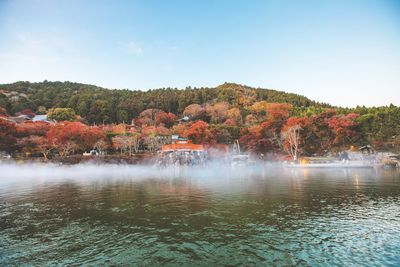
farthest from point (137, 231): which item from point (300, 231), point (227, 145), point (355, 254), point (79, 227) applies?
point (227, 145)

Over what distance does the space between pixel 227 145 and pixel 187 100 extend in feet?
147

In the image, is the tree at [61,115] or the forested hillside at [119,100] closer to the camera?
the tree at [61,115]

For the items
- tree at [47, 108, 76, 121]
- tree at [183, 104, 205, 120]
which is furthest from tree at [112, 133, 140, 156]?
tree at [183, 104, 205, 120]

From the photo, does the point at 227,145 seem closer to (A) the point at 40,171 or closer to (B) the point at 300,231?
(A) the point at 40,171

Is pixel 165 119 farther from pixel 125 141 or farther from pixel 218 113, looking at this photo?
pixel 125 141

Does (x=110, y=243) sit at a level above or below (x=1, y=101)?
below

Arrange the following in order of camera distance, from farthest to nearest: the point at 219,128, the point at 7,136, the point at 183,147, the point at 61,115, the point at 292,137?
the point at 61,115 → the point at 219,128 → the point at 183,147 → the point at 292,137 → the point at 7,136

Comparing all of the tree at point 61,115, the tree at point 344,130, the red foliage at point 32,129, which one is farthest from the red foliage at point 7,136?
the tree at point 344,130

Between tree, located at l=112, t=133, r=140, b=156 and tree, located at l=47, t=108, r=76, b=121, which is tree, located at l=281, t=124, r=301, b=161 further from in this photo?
tree, located at l=47, t=108, r=76, b=121

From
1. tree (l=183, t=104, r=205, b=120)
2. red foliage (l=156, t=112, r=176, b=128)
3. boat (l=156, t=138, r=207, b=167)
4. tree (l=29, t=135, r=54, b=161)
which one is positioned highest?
tree (l=183, t=104, r=205, b=120)

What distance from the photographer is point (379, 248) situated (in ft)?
23.9

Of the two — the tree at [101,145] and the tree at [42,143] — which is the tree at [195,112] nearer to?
the tree at [101,145]

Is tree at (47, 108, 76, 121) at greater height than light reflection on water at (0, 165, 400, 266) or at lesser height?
greater

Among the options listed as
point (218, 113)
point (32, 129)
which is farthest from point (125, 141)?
point (218, 113)
